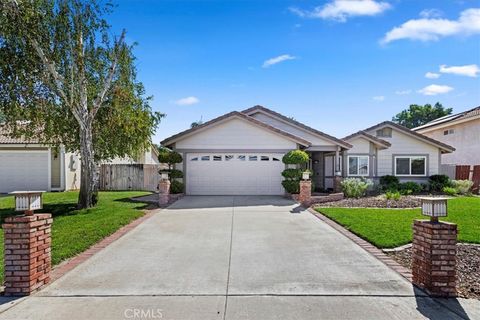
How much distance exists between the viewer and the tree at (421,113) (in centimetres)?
5659

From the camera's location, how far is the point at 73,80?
39.4ft

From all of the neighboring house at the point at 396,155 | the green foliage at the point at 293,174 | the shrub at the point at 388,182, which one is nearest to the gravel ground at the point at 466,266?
the green foliage at the point at 293,174

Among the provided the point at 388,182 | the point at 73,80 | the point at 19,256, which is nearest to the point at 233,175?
the point at 73,80

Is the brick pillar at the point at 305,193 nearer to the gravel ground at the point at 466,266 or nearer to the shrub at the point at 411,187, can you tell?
the gravel ground at the point at 466,266

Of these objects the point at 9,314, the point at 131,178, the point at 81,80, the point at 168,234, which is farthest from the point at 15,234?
the point at 131,178

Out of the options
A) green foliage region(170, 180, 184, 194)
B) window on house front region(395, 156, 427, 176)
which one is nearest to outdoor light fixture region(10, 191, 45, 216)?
green foliage region(170, 180, 184, 194)

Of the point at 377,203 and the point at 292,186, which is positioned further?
the point at 292,186

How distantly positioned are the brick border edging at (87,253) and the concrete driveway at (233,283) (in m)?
0.16

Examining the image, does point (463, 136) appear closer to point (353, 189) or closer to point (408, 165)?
point (408, 165)

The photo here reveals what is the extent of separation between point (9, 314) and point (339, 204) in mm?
12286

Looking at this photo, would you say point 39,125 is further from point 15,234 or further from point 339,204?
point 339,204

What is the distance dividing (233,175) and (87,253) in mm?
11220

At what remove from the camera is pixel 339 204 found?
14547mm

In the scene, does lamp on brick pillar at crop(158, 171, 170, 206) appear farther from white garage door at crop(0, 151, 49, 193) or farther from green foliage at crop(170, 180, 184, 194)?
white garage door at crop(0, 151, 49, 193)
